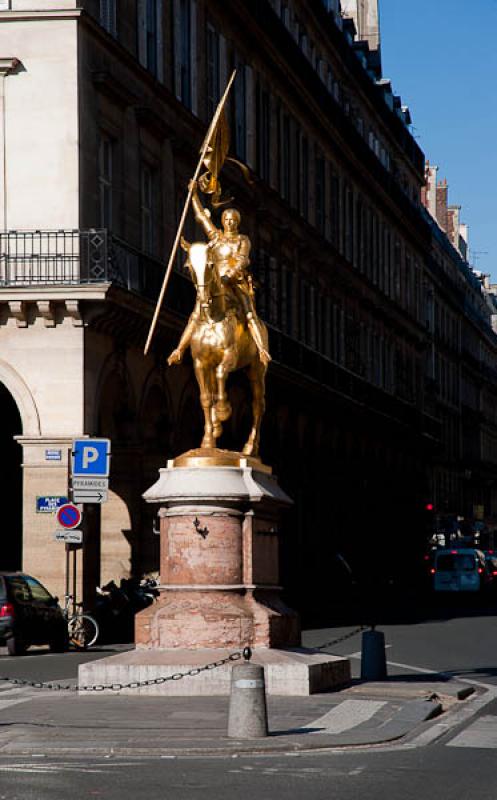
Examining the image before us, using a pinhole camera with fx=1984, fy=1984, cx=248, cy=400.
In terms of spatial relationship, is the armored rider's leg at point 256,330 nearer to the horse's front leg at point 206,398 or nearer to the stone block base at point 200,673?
the horse's front leg at point 206,398

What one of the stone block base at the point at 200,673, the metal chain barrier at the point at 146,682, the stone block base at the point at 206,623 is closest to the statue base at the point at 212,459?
the stone block base at the point at 206,623

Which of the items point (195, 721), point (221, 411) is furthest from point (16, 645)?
point (195, 721)

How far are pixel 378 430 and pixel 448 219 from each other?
6400cm

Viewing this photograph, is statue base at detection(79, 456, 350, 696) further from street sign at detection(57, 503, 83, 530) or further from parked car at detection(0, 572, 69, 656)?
street sign at detection(57, 503, 83, 530)

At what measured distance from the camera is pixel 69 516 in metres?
33.7

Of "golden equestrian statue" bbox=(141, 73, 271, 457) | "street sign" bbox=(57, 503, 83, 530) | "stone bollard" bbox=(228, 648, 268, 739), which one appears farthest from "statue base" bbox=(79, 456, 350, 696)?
"street sign" bbox=(57, 503, 83, 530)

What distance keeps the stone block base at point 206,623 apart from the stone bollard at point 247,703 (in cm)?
514

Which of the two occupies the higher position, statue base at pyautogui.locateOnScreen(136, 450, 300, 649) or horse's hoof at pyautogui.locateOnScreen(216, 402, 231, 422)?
horse's hoof at pyautogui.locateOnScreen(216, 402, 231, 422)

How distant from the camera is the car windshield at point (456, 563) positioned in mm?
73125

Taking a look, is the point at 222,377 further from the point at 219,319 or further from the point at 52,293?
the point at 52,293

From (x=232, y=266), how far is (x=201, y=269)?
0.48 m

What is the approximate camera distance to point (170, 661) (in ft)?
70.3

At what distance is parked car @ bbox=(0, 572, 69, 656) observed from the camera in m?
31.7

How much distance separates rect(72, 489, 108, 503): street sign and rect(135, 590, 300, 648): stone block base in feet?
38.0
